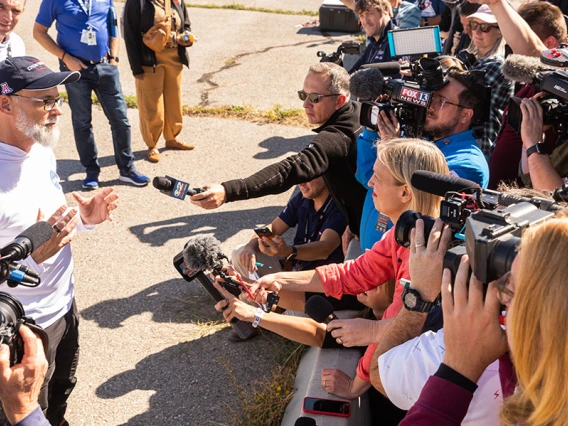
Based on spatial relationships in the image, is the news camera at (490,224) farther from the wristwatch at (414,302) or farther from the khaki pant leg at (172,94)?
the khaki pant leg at (172,94)

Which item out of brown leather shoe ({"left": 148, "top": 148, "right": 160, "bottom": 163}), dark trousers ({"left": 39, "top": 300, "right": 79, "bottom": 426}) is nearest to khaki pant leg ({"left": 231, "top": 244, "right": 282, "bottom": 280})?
dark trousers ({"left": 39, "top": 300, "right": 79, "bottom": 426})

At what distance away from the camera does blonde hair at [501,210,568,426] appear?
1.48 meters

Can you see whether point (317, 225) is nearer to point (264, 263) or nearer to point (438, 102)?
point (264, 263)

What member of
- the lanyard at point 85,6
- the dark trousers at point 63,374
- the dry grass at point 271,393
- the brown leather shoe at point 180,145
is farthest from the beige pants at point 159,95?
the dark trousers at point 63,374

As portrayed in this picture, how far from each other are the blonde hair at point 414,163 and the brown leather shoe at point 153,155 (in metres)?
4.56

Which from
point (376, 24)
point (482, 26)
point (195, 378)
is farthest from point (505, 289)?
point (376, 24)

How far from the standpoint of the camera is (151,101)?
281 inches

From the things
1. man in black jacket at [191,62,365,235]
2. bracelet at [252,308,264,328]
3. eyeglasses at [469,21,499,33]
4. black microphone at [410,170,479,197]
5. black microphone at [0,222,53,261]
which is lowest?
bracelet at [252,308,264,328]

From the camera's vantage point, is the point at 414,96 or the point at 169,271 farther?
the point at 169,271

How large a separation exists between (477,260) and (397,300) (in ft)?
4.29

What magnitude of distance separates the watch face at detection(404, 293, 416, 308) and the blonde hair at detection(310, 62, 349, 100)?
7.93ft

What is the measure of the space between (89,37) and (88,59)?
0.21 meters

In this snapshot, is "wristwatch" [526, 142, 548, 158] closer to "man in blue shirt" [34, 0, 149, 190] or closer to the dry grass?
the dry grass

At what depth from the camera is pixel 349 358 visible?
351cm
